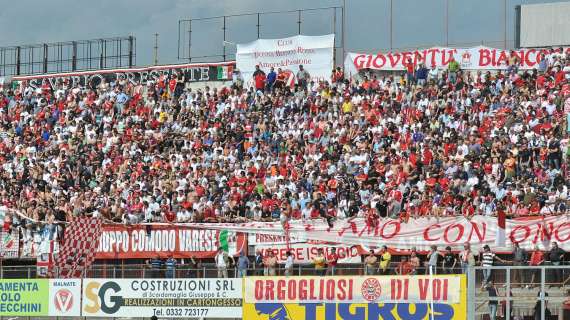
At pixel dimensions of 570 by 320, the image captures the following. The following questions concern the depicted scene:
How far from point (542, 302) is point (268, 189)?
1654cm

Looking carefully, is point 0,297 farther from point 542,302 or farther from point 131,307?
point 542,302

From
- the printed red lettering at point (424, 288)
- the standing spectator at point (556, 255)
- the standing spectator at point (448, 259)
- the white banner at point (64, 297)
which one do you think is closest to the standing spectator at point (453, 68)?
the standing spectator at point (448, 259)

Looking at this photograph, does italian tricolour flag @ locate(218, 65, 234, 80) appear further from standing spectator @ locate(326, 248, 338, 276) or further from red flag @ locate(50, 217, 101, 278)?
standing spectator @ locate(326, 248, 338, 276)

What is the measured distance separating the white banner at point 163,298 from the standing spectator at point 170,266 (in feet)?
5.89

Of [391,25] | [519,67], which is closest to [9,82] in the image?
[391,25]

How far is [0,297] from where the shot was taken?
31.1 meters

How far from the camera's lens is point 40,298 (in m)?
30.7

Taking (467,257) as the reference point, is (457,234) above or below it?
above

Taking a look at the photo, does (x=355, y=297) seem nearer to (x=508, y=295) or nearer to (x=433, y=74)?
(x=508, y=295)

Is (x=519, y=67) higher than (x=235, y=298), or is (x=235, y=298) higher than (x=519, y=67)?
(x=519, y=67)

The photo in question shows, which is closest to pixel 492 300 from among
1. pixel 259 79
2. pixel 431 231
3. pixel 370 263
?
pixel 370 263

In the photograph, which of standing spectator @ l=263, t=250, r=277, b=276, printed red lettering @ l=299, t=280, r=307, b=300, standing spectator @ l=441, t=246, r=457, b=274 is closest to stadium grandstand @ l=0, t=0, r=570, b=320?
printed red lettering @ l=299, t=280, r=307, b=300

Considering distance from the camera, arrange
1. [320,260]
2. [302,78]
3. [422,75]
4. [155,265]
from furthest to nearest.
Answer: [302,78] < [422,75] < [155,265] < [320,260]

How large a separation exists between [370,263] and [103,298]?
23.0ft
